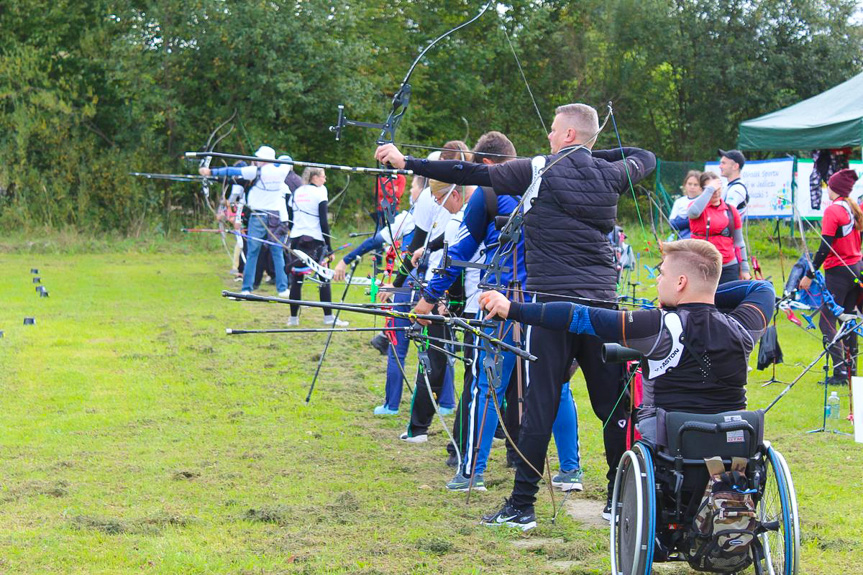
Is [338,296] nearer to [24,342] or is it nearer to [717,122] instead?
[24,342]

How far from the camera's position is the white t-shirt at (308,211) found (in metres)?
10.7

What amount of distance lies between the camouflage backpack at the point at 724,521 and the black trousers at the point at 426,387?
9.36 ft

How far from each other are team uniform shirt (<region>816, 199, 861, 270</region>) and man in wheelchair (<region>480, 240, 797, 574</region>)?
4194 millimetres

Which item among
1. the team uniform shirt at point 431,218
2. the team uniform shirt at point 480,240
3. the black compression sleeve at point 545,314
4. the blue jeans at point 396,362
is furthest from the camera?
the blue jeans at point 396,362

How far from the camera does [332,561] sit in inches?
161

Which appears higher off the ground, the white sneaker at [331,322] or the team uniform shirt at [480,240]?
the team uniform shirt at [480,240]

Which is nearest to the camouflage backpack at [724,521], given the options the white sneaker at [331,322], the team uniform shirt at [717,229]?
the team uniform shirt at [717,229]

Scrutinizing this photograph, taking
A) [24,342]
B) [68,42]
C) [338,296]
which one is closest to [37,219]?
[68,42]

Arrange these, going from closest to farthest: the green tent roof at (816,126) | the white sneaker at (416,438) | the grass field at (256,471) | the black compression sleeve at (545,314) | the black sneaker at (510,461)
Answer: the black compression sleeve at (545,314), the grass field at (256,471), the black sneaker at (510,461), the white sneaker at (416,438), the green tent roof at (816,126)

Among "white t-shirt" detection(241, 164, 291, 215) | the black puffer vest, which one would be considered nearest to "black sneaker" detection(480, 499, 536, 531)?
the black puffer vest

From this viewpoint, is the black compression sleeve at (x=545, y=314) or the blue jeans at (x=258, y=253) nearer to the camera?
the black compression sleeve at (x=545, y=314)

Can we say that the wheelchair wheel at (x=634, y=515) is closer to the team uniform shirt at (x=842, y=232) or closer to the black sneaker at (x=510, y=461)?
the black sneaker at (x=510, y=461)

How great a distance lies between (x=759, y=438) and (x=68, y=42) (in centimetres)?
2274

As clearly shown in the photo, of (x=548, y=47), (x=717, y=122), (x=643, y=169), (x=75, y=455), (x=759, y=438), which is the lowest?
(x=75, y=455)
